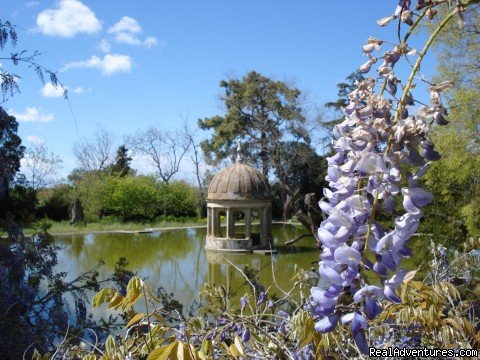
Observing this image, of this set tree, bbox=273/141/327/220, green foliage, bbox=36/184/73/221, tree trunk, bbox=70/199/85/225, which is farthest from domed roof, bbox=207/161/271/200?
green foliage, bbox=36/184/73/221

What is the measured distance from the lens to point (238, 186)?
18422 millimetres

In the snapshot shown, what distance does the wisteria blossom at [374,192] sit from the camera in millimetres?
741

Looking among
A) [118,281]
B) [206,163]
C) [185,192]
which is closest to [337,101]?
[206,163]

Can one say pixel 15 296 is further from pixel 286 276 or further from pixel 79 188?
pixel 79 188

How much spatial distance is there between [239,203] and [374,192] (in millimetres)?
17651

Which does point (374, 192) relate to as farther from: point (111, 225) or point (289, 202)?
point (111, 225)

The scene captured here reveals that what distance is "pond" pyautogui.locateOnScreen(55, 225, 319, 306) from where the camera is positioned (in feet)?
41.1

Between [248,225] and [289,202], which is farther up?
[289,202]

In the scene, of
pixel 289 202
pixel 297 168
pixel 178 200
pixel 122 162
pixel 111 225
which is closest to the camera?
pixel 289 202

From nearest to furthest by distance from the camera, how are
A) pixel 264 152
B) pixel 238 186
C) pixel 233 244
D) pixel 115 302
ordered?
pixel 115 302 < pixel 233 244 < pixel 238 186 < pixel 264 152

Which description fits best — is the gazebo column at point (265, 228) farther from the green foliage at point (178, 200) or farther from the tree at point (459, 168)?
the green foliage at point (178, 200)

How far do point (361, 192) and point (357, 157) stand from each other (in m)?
0.06

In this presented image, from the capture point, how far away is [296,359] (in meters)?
1.47

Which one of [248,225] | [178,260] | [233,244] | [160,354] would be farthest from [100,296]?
[248,225]
